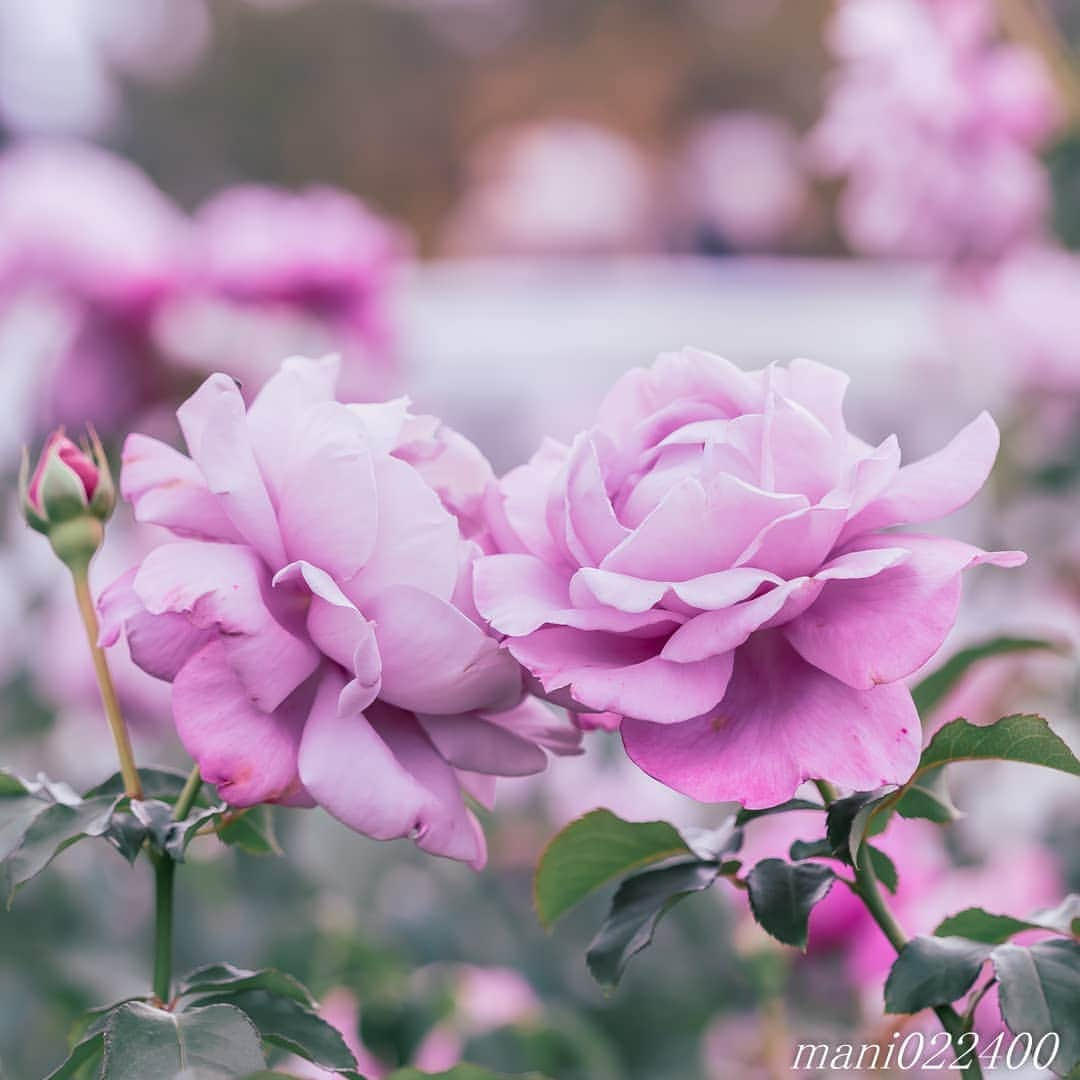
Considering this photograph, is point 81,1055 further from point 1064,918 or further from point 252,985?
point 1064,918

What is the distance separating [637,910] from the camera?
37cm

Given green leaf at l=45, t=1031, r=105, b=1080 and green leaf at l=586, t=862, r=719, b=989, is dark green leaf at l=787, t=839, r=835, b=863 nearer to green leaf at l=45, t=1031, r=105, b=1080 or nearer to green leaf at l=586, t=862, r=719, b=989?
green leaf at l=586, t=862, r=719, b=989

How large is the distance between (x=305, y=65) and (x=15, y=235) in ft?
21.3

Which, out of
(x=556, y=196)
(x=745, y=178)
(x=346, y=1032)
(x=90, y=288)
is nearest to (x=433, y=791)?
(x=346, y=1032)

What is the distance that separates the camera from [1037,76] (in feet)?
3.54

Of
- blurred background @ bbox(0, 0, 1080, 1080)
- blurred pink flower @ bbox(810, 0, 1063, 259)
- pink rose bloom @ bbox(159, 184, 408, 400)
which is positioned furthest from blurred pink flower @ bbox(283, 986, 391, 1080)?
blurred pink flower @ bbox(810, 0, 1063, 259)

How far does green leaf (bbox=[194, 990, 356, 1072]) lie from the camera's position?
1.11ft

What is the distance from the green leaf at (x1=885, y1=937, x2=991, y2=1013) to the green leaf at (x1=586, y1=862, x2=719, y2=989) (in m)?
0.05

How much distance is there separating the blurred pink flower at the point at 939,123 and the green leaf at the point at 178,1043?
0.95 m

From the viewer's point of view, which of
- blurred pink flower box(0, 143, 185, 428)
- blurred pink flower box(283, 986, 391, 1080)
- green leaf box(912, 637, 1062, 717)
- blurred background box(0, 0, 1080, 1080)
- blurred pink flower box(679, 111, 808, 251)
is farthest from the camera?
blurred pink flower box(679, 111, 808, 251)

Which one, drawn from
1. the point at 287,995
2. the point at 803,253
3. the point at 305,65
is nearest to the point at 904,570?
the point at 287,995

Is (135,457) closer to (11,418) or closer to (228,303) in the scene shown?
(228,303)

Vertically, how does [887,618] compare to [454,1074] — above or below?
above

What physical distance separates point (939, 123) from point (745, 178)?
5660mm
